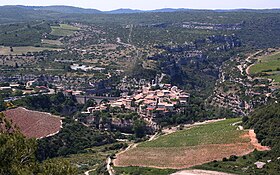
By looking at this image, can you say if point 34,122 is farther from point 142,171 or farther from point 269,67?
point 269,67

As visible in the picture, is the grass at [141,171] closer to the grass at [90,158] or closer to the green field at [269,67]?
the grass at [90,158]

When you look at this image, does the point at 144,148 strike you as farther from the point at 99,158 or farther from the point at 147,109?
the point at 147,109

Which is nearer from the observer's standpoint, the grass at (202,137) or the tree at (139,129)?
the grass at (202,137)

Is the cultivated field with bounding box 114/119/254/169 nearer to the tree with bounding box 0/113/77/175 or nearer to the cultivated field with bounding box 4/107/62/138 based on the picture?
the cultivated field with bounding box 4/107/62/138

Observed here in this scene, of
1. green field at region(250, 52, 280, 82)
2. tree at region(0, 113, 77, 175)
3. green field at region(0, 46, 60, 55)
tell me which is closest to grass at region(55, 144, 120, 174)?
tree at region(0, 113, 77, 175)

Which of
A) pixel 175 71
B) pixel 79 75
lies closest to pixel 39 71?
pixel 79 75

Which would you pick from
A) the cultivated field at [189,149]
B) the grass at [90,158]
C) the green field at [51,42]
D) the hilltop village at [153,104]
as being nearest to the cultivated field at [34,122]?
the grass at [90,158]

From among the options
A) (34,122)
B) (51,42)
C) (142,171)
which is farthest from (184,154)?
(51,42)
